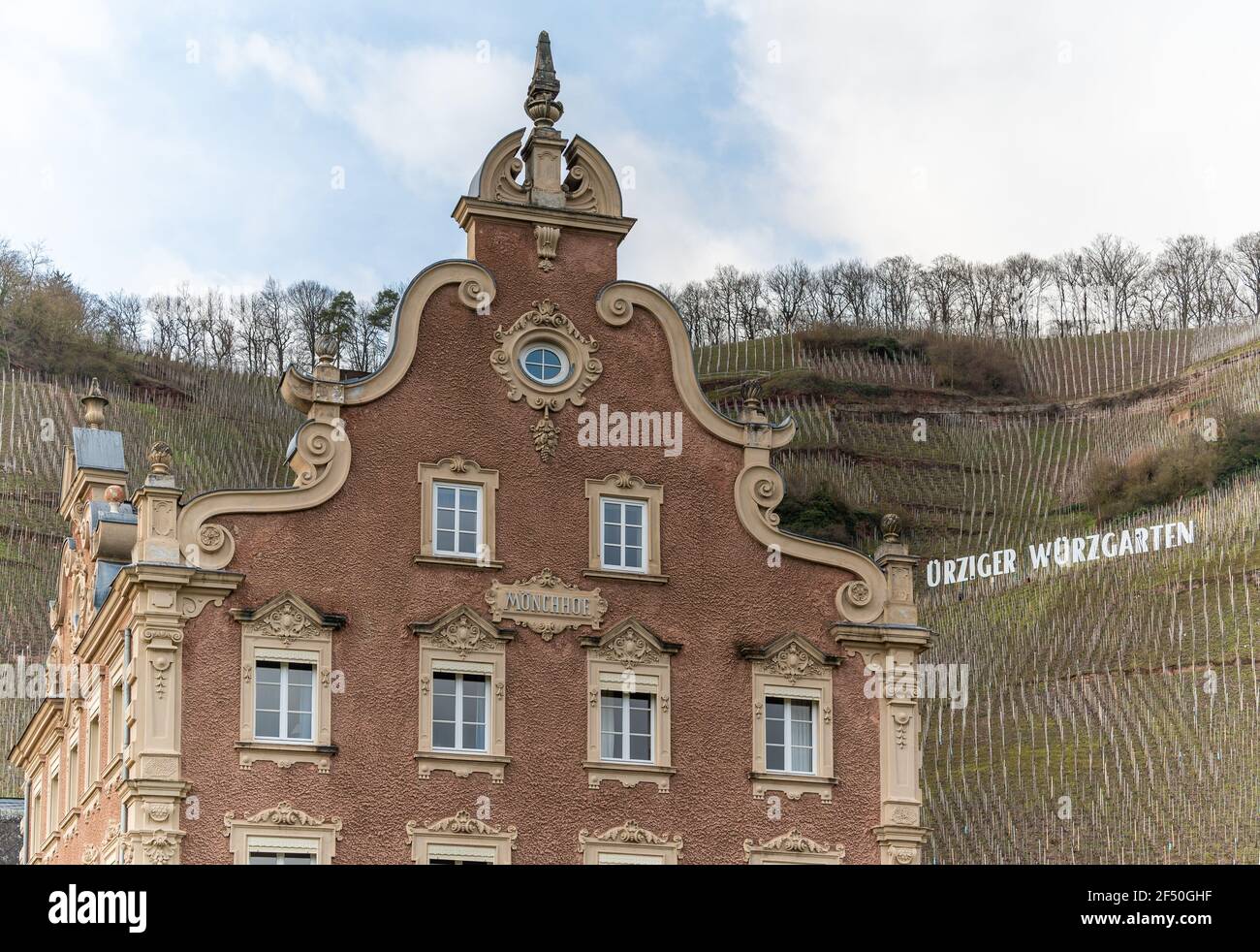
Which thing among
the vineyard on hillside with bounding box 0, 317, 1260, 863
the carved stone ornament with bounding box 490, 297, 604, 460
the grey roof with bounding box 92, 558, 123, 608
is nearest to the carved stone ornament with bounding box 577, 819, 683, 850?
the carved stone ornament with bounding box 490, 297, 604, 460

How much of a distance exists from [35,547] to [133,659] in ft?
241

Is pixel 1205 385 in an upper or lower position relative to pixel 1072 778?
upper

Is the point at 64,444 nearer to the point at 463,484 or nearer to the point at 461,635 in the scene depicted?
the point at 463,484

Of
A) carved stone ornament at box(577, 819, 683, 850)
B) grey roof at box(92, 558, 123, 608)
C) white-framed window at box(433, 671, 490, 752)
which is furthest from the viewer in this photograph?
grey roof at box(92, 558, 123, 608)

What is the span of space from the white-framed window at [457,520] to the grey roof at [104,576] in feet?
20.6

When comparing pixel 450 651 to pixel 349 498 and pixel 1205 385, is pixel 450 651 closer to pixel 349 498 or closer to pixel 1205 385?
pixel 349 498

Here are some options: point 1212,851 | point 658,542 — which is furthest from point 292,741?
point 1212,851

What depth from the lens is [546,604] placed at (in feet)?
104

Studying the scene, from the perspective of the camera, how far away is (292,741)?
29859 millimetres

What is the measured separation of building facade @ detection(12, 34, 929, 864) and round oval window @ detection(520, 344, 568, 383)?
46mm

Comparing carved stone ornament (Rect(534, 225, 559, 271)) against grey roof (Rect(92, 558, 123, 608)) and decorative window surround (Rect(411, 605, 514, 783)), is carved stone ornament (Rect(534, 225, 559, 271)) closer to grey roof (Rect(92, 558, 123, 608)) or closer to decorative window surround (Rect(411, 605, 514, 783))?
decorative window surround (Rect(411, 605, 514, 783))

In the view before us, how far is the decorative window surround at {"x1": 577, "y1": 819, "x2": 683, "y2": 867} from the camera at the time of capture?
30.9 meters

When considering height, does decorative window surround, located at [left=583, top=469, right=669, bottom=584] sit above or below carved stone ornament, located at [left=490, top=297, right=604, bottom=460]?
below
